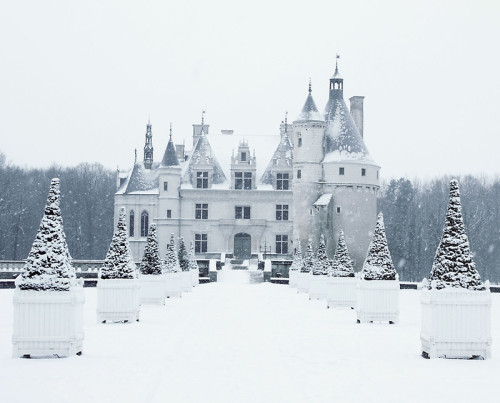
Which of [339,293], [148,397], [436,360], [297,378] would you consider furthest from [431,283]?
[339,293]

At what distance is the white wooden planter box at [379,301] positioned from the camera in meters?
15.8

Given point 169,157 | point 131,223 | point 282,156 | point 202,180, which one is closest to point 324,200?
point 282,156

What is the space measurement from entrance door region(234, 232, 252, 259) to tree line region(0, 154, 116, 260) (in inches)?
585

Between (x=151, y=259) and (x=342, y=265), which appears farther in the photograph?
(x=151, y=259)

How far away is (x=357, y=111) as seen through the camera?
58344 mm

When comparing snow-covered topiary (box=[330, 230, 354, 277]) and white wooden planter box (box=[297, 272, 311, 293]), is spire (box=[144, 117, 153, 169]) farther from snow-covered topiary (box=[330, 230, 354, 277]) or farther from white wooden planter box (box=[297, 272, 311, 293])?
snow-covered topiary (box=[330, 230, 354, 277])

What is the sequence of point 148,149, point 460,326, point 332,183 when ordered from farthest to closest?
point 148,149
point 332,183
point 460,326

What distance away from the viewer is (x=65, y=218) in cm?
6594

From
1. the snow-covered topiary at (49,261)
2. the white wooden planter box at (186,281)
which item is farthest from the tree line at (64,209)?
the snow-covered topiary at (49,261)

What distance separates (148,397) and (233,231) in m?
48.9

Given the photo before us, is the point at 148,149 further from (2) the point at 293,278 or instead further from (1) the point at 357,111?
(2) the point at 293,278

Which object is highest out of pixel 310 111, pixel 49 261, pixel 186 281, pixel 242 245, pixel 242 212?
pixel 310 111

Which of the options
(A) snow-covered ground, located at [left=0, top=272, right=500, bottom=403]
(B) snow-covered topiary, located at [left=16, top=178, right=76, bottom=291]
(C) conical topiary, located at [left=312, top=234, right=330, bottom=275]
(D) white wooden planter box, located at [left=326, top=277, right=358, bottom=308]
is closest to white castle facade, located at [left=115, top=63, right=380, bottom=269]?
(C) conical topiary, located at [left=312, top=234, right=330, bottom=275]

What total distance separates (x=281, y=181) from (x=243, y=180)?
2.80 m
